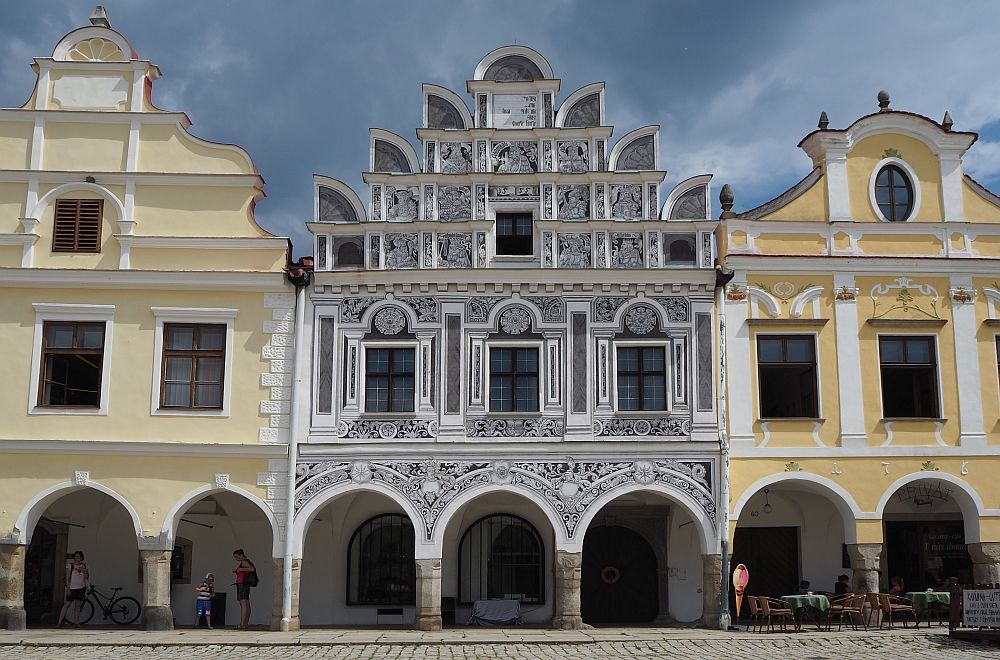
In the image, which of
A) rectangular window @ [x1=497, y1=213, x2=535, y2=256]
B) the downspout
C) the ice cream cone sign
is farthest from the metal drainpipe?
the ice cream cone sign

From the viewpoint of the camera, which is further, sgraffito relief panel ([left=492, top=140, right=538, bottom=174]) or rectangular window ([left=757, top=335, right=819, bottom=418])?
sgraffito relief panel ([left=492, top=140, right=538, bottom=174])

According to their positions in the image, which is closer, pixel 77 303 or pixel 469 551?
pixel 77 303

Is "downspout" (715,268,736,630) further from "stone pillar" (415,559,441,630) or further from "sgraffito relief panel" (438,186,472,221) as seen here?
"stone pillar" (415,559,441,630)

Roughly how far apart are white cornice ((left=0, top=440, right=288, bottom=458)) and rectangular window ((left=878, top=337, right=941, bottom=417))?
11980mm

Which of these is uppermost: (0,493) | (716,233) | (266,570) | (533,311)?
(716,233)

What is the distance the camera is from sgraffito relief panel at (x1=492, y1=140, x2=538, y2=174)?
74.1 ft

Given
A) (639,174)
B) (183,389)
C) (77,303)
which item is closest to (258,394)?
(183,389)

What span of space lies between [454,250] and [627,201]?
3.56 m

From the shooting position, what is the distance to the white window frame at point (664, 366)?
21531 mm

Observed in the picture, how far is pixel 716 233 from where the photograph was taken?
23.0 meters

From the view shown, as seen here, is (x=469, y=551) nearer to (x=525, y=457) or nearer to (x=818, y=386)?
(x=525, y=457)

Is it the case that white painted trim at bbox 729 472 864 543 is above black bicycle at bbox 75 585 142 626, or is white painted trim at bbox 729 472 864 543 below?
above

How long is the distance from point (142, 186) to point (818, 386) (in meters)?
13.9

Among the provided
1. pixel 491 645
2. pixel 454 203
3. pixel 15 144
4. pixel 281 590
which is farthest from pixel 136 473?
pixel 454 203
